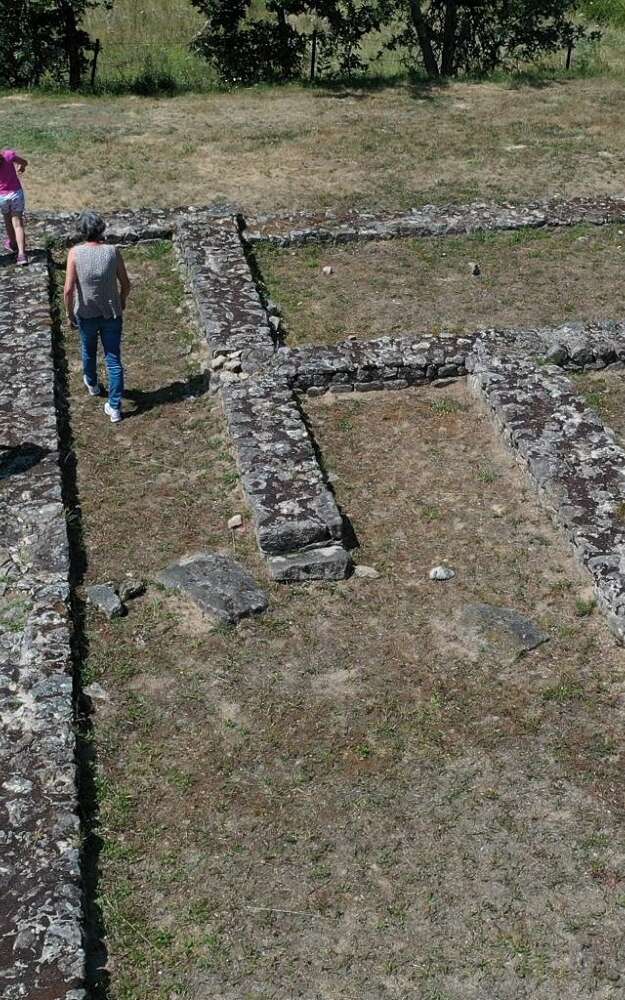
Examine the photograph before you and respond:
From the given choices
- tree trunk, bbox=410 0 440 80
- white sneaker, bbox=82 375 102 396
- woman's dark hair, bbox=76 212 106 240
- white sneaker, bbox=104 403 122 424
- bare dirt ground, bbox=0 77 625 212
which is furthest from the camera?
tree trunk, bbox=410 0 440 80

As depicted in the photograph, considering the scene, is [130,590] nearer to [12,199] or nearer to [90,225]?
[90,225]

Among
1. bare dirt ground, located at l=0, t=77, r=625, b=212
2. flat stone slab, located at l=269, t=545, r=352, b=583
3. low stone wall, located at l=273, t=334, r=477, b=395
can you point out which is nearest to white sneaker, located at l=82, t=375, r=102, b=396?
low stone wall, located at l=273, t=334, r=477, b=395

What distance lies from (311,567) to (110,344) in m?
3.09

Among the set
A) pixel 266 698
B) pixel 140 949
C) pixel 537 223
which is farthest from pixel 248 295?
pixel 140 949

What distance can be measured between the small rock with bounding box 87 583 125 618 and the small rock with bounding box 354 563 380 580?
1667 millimetres

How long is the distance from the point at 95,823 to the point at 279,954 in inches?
49.2

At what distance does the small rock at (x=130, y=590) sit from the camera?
7281 mm

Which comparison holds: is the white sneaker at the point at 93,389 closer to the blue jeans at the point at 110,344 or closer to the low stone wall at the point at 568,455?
the blue jeans at the point at 110,344

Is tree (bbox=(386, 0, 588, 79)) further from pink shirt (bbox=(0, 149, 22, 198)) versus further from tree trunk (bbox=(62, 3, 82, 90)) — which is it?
pink shirt (bbox=(0, 149, 22, 198))

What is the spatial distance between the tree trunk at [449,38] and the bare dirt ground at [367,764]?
16205 millimetres

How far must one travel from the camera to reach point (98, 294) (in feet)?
29.3

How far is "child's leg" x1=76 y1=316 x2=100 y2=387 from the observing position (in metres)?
9.18

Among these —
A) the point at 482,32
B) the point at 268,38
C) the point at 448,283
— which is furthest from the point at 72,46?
the point at 448,283

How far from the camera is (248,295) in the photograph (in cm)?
1130
